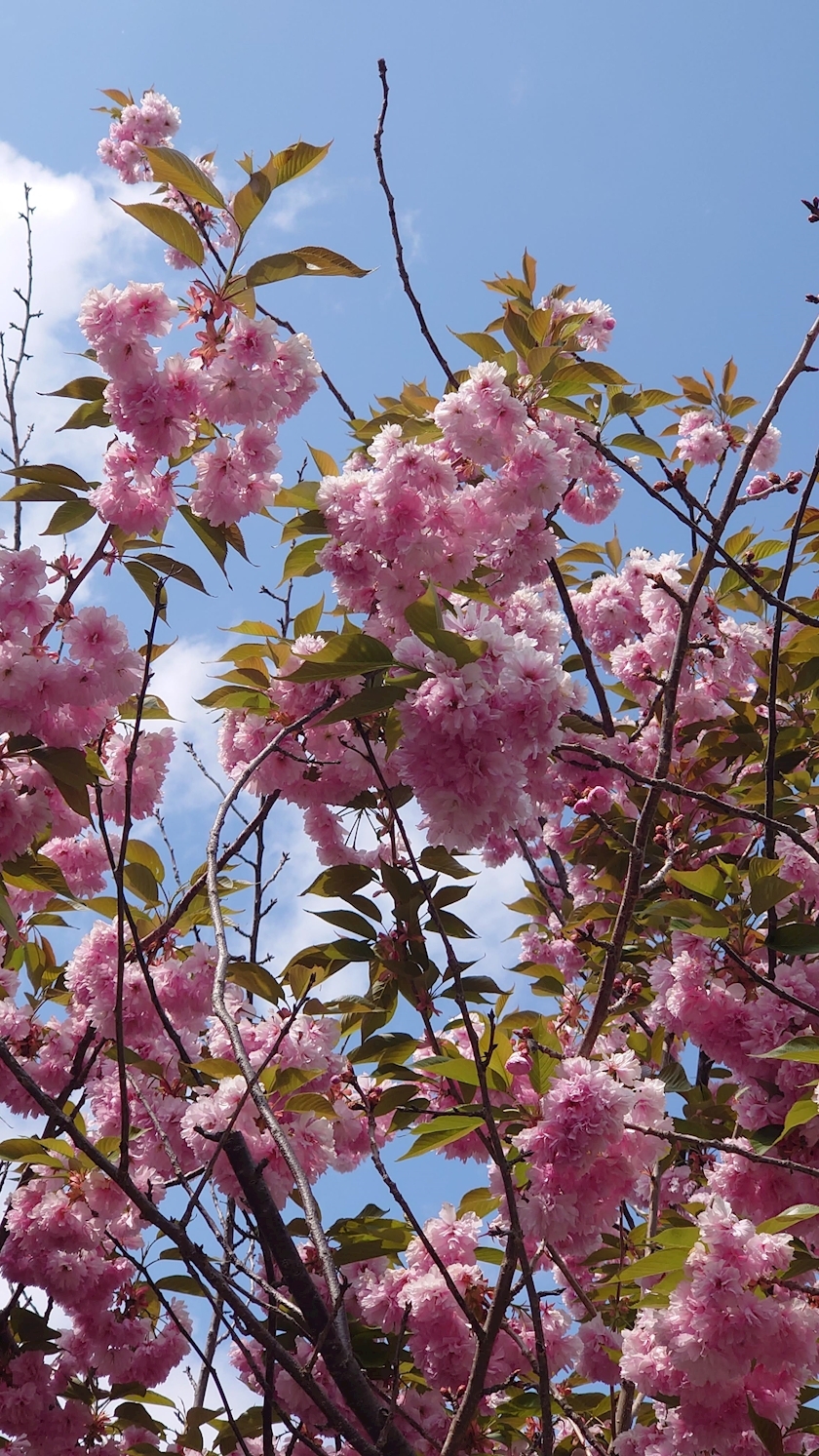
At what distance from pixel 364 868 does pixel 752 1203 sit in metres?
1.12

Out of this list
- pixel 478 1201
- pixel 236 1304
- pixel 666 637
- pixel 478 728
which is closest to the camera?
pixel 236 1304

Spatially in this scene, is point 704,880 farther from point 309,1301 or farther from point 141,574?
point 141,574

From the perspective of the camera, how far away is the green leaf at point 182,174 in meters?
2.17

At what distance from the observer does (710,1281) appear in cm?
191

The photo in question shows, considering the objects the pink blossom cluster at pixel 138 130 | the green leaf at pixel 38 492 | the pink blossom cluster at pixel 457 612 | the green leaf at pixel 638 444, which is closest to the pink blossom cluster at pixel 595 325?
the green leaf at pixel 638 444

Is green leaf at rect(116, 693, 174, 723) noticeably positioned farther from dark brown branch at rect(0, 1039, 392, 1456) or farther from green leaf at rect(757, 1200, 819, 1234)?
green leaf at rect(757, 1200, 819, 1234)

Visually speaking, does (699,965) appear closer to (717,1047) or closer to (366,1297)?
(717,1047)

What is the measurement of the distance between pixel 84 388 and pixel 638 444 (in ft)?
5.85

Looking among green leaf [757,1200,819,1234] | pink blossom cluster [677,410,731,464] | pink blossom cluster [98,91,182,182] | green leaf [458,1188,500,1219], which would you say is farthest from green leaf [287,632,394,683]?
pink blossom cluster [98,91,182,182]

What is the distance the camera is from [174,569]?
2.51 metres

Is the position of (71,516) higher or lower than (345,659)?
higher

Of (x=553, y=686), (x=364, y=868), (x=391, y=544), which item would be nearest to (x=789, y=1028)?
(x=364, y=868)

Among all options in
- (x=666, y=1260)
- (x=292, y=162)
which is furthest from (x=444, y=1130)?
(x=292, y=162)

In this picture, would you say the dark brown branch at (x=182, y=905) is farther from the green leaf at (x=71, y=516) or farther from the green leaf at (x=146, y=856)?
the green leaf at (x=71, y=516)
